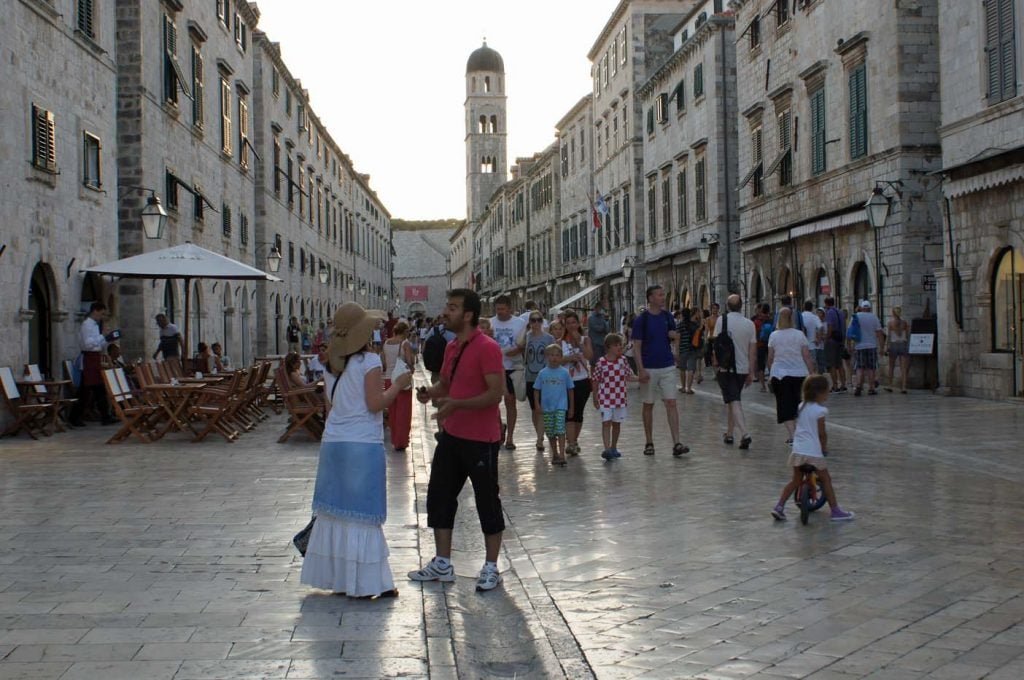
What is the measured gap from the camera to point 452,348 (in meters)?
6.79

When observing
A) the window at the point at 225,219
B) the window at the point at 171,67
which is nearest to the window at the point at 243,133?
the window at the point at 225,219

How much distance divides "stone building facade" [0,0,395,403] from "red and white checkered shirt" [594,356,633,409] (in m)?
7.71

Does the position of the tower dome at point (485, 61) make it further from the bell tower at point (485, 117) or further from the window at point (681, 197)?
the window at point (681, 197)

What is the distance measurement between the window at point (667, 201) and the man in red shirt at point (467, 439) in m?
34.1

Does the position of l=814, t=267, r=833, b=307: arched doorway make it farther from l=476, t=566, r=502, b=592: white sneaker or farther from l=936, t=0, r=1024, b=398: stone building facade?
l=476, t=566, r=502, b=592: white sneaker

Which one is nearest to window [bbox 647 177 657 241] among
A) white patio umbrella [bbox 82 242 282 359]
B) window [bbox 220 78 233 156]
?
window [bbox 220 78 233 156]

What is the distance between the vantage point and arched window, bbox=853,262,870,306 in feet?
78.0

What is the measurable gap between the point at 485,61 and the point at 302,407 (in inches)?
3851

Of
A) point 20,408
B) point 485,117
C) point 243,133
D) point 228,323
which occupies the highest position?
point 485,117

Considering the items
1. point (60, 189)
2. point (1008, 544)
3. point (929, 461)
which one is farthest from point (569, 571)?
point (60, 189)

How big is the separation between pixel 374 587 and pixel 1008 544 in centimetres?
409

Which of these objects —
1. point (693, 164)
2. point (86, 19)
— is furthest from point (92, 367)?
point (693, 164)

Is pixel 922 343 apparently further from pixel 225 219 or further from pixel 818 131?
pixel 225 219

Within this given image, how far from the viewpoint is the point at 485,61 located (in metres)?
108
